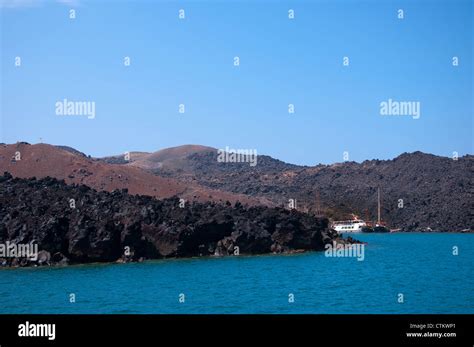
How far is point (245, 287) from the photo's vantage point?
46.7m

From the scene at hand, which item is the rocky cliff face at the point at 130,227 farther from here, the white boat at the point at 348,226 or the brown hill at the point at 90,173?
the white boat at the point at 348,226

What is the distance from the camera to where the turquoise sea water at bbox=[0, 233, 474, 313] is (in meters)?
38.3

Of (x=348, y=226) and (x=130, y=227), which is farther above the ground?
(x=130, y=227)

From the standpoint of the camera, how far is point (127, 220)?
71062mm

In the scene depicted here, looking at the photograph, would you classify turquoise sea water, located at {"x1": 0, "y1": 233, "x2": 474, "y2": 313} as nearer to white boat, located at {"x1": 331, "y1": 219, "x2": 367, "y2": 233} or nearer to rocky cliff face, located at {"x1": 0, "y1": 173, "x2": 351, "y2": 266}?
rocky cliff face, located at {"x1": 0, "y1": 173, "x2": 351, "y2": 266}

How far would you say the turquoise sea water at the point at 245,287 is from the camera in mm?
38344

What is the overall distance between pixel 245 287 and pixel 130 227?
25522mm
